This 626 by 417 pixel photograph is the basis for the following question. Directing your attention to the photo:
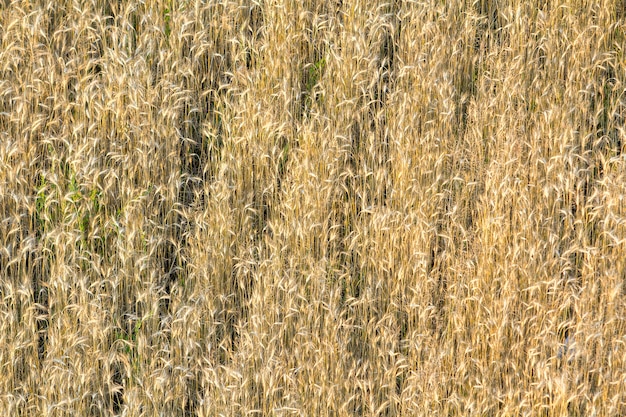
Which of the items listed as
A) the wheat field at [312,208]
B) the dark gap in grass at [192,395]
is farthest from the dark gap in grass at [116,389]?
the dark gap in grass at [192,395]

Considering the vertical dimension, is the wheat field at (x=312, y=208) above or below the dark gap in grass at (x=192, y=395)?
above

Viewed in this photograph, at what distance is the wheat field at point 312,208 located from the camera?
319 centimetres

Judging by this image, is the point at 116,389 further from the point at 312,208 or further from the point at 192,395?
the point at 312,208

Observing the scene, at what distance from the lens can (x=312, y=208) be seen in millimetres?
3592

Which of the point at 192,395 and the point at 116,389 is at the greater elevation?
the point at 116,389

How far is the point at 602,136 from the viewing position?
3883 mm

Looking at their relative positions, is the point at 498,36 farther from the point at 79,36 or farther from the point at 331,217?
the point at 79,36

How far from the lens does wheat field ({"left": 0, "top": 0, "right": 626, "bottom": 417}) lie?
3.19 meters

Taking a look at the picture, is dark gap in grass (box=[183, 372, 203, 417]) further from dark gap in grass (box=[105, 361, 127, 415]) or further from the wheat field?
dark gap in grass (box=[105, 361, 127, 415])

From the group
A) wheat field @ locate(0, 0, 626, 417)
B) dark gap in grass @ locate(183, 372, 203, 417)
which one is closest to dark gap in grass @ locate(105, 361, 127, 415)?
wheat field @ locate(0, 0, 626, 417)

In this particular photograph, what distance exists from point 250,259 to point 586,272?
1458mm

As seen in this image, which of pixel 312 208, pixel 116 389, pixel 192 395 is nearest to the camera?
pixel 116 389

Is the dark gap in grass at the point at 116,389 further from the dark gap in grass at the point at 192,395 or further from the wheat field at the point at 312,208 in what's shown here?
the dark gap in grass at the point at 192,395

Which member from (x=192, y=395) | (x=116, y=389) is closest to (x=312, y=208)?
(x=192, y=395)
